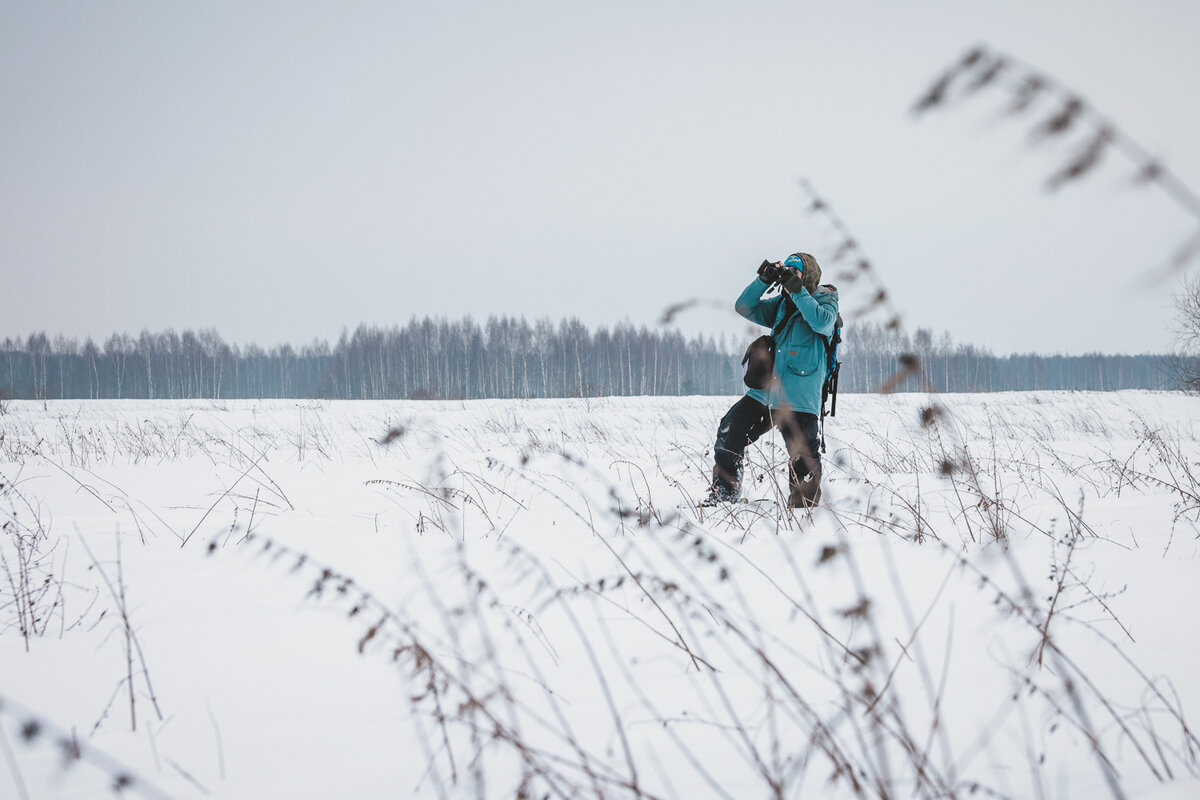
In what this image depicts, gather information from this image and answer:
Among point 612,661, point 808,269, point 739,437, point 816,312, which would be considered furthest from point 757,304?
point 612,661

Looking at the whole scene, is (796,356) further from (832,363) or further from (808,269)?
(808,269)

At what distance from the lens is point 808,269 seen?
3555 millimetres

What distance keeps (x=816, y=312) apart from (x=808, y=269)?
36 cm

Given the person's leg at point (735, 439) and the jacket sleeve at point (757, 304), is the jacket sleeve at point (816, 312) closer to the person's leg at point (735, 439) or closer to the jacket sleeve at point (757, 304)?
the jacket sleeve at point (757, 304)

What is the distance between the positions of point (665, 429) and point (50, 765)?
32.1ft

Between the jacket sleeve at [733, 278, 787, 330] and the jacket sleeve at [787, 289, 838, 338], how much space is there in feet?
1.07

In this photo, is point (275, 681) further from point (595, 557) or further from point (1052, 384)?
point (1052, 384)

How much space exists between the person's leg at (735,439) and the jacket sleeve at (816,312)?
605 millimetres

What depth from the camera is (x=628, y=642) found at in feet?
5.77

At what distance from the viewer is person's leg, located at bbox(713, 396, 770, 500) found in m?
3.74

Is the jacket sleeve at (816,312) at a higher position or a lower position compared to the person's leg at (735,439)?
higher

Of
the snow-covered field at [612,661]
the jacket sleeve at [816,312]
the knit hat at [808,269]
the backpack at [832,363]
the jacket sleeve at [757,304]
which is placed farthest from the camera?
the jacket sleeve at [757,304]

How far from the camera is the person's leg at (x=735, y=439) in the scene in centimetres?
374

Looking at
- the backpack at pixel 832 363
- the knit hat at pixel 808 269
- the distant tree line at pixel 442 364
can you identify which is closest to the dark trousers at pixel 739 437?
the backpack at pixel 832 363
